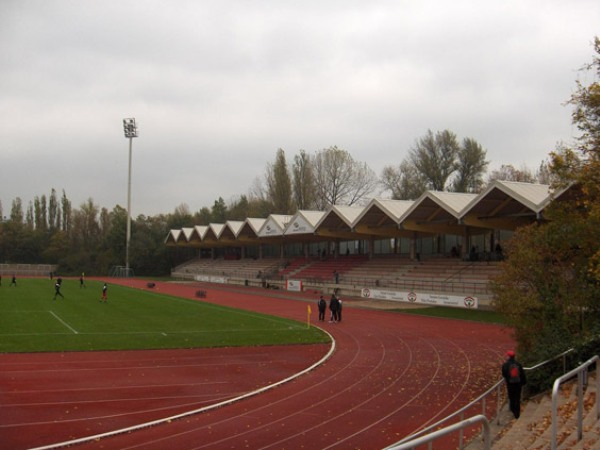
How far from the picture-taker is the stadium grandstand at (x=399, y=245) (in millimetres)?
37844

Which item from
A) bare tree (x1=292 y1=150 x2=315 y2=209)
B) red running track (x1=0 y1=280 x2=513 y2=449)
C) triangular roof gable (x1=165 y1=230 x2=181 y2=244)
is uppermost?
bare tree (x1=292 y1=150 x2=315 y2=209)

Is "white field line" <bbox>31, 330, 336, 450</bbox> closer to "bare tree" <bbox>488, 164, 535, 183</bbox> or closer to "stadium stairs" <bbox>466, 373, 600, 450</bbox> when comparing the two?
"stadium stairs" <bbox>466, 373, 600, 450</bbox>

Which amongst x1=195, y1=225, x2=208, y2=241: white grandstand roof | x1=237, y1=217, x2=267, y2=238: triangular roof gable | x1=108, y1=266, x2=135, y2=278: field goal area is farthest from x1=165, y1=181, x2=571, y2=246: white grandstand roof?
x1=108, y1=266, x2=135, y2=278: field goal area

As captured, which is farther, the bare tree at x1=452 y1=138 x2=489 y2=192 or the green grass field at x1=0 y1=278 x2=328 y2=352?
the bare tree at x1=452 y1=138 x2=489 y2=192

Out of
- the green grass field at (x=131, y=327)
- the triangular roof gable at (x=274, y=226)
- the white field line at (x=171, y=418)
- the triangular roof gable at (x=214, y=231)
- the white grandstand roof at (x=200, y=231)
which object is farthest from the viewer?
the white grandstand roof at (x=200, y=231)

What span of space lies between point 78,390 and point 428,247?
43479 mm

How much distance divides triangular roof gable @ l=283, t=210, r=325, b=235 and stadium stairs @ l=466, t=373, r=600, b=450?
44294 millimetres

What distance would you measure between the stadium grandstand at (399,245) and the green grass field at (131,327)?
35.3 feet

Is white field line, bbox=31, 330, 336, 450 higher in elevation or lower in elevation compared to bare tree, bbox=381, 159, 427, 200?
lower

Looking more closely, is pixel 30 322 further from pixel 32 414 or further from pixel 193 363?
pixel 32 414

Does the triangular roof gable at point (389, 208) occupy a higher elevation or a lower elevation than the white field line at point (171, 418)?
higher

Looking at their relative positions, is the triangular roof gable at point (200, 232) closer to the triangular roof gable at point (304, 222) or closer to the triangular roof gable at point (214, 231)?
the triangular roof gable at point (214, 231)

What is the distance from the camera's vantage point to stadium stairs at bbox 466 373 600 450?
26.1ft

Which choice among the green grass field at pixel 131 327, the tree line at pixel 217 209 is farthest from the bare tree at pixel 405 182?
the green grass field at pixel 131 327
